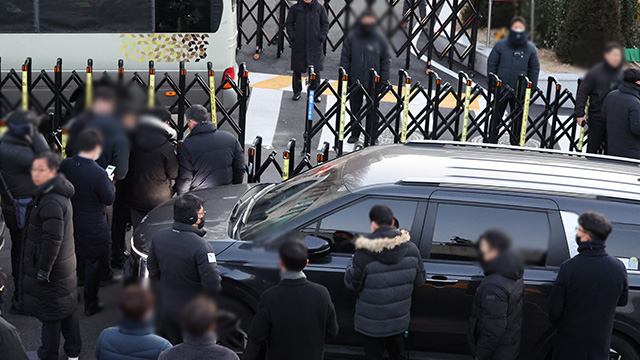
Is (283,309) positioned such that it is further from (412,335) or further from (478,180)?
(478,180)

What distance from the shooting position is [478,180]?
591 cm

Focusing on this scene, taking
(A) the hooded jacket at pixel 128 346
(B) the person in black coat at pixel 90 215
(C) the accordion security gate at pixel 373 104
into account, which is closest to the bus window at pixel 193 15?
(C) the accordion security gate at pixel 373 104

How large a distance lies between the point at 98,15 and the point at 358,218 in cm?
669

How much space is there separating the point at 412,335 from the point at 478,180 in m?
1.17

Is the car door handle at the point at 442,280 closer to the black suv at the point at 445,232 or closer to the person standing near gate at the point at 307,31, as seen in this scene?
the black suv at the point at 445,232

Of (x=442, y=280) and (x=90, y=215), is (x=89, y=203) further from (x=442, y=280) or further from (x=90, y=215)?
(x=442, y=280)

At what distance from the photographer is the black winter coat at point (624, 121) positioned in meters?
8.34

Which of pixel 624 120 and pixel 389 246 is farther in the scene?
pixel 624 120

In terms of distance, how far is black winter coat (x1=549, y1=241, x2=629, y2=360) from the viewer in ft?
16.9

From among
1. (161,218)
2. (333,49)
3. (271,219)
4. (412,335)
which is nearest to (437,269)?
(412,335)

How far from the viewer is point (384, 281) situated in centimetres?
536

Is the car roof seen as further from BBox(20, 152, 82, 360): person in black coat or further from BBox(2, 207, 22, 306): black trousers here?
BBox(2, 207, 22, 306): black trousers

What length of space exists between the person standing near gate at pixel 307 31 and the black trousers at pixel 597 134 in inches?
176

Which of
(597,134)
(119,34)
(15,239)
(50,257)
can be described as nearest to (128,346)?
(50,257)
